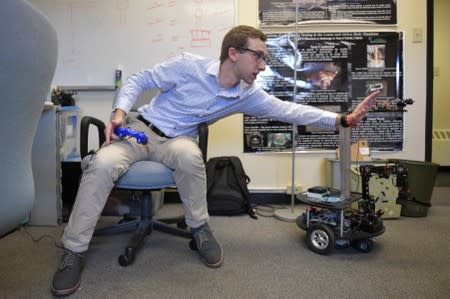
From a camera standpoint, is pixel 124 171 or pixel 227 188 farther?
pixel 227 188

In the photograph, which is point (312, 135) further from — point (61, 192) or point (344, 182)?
point (61, 192)

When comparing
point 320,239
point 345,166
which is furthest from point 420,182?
point 320,239

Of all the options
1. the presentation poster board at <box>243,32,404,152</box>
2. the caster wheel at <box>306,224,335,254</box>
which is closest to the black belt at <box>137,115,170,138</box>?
the caster wheel at <box>306,224,335,254</box>

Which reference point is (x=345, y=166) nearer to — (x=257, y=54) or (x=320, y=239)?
(x=320, y=239)

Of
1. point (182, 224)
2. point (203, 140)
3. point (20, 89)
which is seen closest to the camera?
point (20, 89)

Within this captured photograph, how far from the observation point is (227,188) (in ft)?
7.37

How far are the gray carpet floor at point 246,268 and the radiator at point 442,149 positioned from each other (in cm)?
242

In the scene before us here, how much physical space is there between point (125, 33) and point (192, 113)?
1167 millimetres

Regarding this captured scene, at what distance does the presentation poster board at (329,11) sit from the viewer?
2383 mm

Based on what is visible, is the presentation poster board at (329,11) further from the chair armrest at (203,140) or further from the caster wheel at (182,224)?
the caster wheel at (182,224)

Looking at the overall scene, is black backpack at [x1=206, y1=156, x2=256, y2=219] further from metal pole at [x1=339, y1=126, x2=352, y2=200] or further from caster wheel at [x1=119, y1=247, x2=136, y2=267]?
caster wheel at [x1=119, y1=247, x2=136, y2=267]

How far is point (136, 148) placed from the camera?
1477 millimetres

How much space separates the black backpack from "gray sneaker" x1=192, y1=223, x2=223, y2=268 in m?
0.69

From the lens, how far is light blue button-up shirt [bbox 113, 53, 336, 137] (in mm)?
1593
